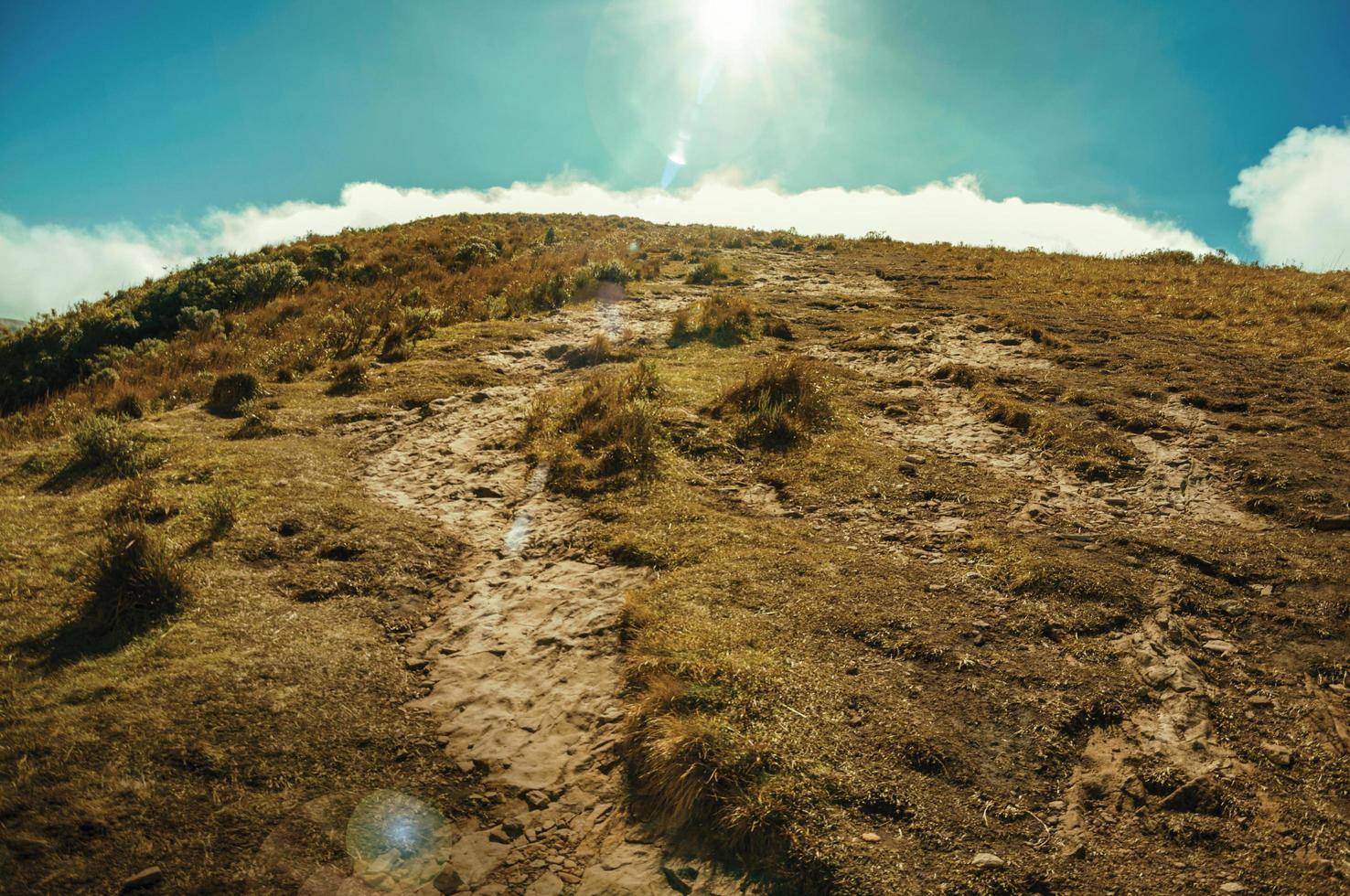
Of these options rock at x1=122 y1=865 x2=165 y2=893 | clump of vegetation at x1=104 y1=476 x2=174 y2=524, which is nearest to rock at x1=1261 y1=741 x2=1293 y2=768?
rock at x1=122 y1=865 x2=165 y2=893

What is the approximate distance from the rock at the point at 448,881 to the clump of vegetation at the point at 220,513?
4.32 m

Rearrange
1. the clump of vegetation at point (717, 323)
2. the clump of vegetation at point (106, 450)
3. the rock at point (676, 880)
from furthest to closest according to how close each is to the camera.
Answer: the clump of vegetation at point (717, 323) → the clump of vegetation at point (106, 450) → the rock at point (676, 880)

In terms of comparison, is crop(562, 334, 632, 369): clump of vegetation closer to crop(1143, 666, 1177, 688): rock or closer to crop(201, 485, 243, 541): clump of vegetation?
crop(201, 485, 243, 541): clump of vegetation

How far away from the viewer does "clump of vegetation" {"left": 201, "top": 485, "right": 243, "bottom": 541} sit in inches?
239

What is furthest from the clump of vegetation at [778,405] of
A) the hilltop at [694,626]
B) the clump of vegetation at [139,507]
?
the clump of vegetation at [139,507]

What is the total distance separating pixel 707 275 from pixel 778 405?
11689mm

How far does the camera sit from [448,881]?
3365 millimetres

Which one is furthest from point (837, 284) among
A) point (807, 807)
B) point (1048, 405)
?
point (807, 807)

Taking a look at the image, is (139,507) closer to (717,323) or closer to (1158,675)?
(1158,675)

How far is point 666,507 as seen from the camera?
6.82 metres

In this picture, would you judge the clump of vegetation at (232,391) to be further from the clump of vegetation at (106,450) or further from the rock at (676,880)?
the rock at (676,880)

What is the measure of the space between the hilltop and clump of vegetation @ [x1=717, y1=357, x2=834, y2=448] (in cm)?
6

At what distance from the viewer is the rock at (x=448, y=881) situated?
332cm

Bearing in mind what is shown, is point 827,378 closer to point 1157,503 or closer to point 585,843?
point 1157,503
